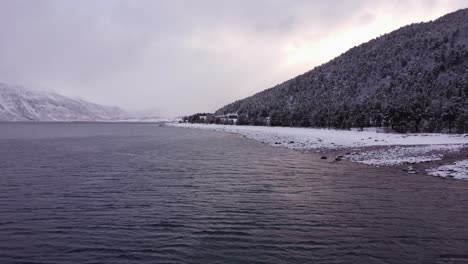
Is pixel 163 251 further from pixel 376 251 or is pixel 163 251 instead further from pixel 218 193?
pixel 218 193

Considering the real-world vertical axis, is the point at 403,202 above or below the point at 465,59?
below

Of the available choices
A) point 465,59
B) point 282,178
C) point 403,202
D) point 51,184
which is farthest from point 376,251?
point 465,59

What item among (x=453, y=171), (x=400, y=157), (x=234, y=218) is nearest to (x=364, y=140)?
(x=400, y=157)

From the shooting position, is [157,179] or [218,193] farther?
[157,179]

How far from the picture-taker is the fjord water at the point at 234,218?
569 inches

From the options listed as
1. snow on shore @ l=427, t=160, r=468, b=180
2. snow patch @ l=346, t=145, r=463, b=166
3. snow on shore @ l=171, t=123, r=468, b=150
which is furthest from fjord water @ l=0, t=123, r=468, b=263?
snow on shore @ l=171, t=123, r=468, b=150

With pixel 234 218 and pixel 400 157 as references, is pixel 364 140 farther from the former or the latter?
pixel 234 218

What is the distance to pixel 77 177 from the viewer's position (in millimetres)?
34375

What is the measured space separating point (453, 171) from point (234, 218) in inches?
984

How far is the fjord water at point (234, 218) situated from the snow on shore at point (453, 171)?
6.80 ft

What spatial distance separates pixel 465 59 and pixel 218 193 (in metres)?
213

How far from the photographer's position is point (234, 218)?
19.7 m

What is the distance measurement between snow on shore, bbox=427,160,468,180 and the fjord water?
207cm

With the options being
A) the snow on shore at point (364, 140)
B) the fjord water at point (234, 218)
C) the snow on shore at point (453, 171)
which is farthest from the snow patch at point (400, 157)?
the snow on shore at point (364, 140)
